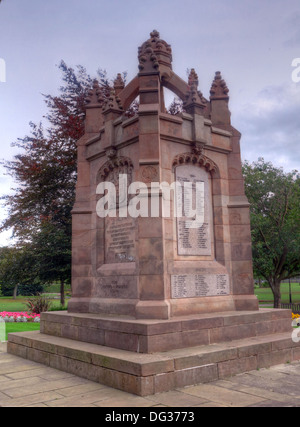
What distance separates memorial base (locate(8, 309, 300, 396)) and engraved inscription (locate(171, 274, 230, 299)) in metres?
0.69

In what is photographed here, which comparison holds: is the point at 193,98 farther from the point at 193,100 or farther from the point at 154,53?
the point at 154,53

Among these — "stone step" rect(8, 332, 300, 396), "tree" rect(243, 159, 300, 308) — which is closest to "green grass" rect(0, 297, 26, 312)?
"tree" rect(243, 159, 300, 308)

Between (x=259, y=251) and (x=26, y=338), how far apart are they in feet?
63.6

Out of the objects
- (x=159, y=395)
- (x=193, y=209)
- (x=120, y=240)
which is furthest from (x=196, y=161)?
(x=159, y=395)

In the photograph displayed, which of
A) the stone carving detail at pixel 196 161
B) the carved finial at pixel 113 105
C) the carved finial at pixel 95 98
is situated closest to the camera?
the stone carving detail at pixel 196 161

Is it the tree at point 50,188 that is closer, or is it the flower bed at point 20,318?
the flower bed at point 20,318

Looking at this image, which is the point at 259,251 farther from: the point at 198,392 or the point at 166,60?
the point at 198,392

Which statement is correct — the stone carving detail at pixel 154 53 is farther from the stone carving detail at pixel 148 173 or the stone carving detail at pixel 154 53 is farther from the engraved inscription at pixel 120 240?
the engraved inscription at pixel 120 240

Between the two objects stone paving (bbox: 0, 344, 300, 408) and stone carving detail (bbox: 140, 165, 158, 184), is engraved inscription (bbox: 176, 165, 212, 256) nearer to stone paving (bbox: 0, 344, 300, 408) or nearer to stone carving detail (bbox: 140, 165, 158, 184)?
stone carving detail (bbox: 140, 165, 158, 184)

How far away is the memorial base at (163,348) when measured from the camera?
19.7ft

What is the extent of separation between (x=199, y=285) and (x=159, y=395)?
10.8ft

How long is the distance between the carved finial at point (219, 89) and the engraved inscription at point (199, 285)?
5.00 meters

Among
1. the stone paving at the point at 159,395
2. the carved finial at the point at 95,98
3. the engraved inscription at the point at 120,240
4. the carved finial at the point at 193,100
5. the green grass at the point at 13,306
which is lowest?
the green grass at the point at 13,306

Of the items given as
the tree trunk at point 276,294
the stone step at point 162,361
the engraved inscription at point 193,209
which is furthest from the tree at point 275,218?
the stone step at point 162,361
